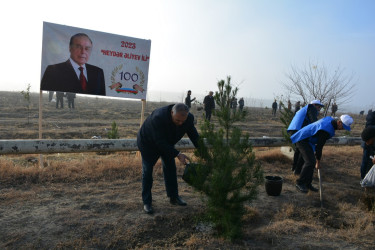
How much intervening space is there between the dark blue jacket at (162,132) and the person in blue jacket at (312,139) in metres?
2.30

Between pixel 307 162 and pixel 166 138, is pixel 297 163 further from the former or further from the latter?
pixel 166 138

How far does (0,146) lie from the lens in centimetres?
468

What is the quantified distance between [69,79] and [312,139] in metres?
4.72

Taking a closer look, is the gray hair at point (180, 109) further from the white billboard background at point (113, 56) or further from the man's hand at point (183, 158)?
the white billboard background at point (113, 56)

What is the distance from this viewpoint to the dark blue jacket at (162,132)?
3.73 m

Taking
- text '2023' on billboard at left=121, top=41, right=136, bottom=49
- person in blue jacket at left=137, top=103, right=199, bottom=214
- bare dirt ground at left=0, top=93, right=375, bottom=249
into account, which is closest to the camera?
bare dirt ground at left=0, top=93, right=375, bottom=249

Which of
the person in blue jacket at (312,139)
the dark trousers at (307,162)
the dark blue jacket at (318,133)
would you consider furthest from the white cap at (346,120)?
the dark trousers at (307,162)

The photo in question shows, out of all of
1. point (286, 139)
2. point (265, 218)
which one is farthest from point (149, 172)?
point (286, 139)

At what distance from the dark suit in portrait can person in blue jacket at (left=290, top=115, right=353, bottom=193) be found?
13.0 feet

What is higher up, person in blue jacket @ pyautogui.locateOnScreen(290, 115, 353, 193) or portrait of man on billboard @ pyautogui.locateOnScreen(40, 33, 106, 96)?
portrait of man on billboard @ pyautogui.locateOnScreen(40, 33, 106, 96)

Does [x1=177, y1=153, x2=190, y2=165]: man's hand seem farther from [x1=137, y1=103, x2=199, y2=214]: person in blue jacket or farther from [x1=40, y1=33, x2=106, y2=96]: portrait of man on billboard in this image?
[x1=40, y1=33, x2=106, y2=96]: portrait of man on billboard

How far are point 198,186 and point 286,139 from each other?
13.2 feet

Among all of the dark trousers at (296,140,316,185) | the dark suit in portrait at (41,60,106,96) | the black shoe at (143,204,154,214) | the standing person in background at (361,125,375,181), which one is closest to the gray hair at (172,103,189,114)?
the black shoe at (143,204,154,214)

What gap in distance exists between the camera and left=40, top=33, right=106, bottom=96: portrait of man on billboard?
5.50 m
